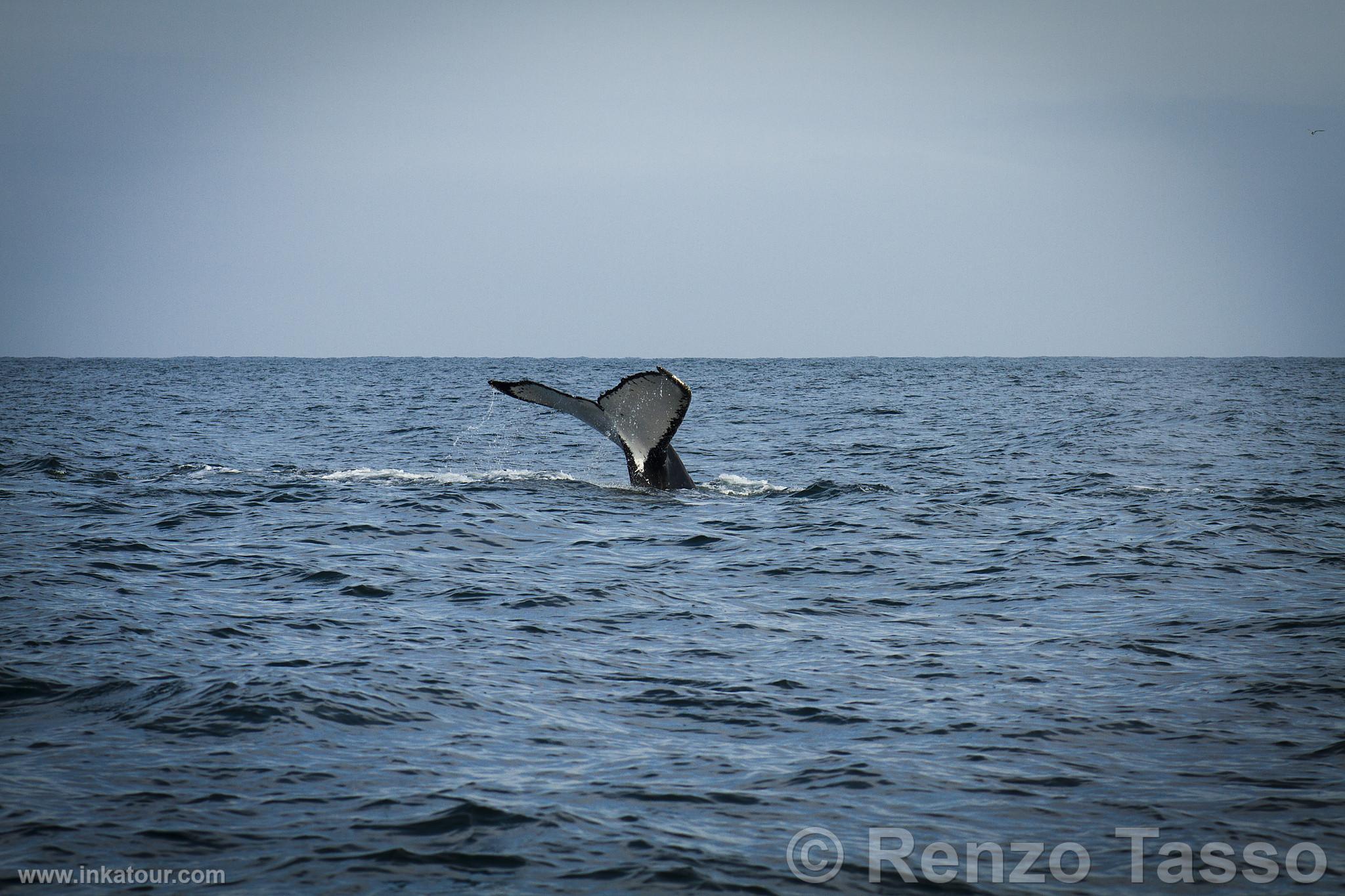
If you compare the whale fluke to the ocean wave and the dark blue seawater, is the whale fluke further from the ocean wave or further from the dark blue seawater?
the ocean wave

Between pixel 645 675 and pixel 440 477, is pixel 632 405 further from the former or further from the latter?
pixel 440 477

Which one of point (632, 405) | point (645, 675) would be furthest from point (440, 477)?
point (645, 675)

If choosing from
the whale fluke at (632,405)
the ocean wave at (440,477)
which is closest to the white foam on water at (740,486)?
the whale fluke at (632,405)

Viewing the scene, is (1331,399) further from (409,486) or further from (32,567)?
(32,567)

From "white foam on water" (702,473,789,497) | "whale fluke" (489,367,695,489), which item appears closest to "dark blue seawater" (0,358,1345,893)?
"white foam on water" (702,473,789,497)

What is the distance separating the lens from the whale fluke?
1180cm

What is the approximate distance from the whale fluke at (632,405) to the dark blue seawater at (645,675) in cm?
100

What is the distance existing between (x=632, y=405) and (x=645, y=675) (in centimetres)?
596

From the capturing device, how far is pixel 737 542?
39.5 feet

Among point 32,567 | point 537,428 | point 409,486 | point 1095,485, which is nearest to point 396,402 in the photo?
point 537,428

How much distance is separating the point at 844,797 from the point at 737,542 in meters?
7.03

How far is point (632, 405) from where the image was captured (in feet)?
41.4

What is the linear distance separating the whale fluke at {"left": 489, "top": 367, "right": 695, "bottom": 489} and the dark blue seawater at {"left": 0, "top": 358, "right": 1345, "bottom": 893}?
1.00 m

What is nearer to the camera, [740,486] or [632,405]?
[632,405]
